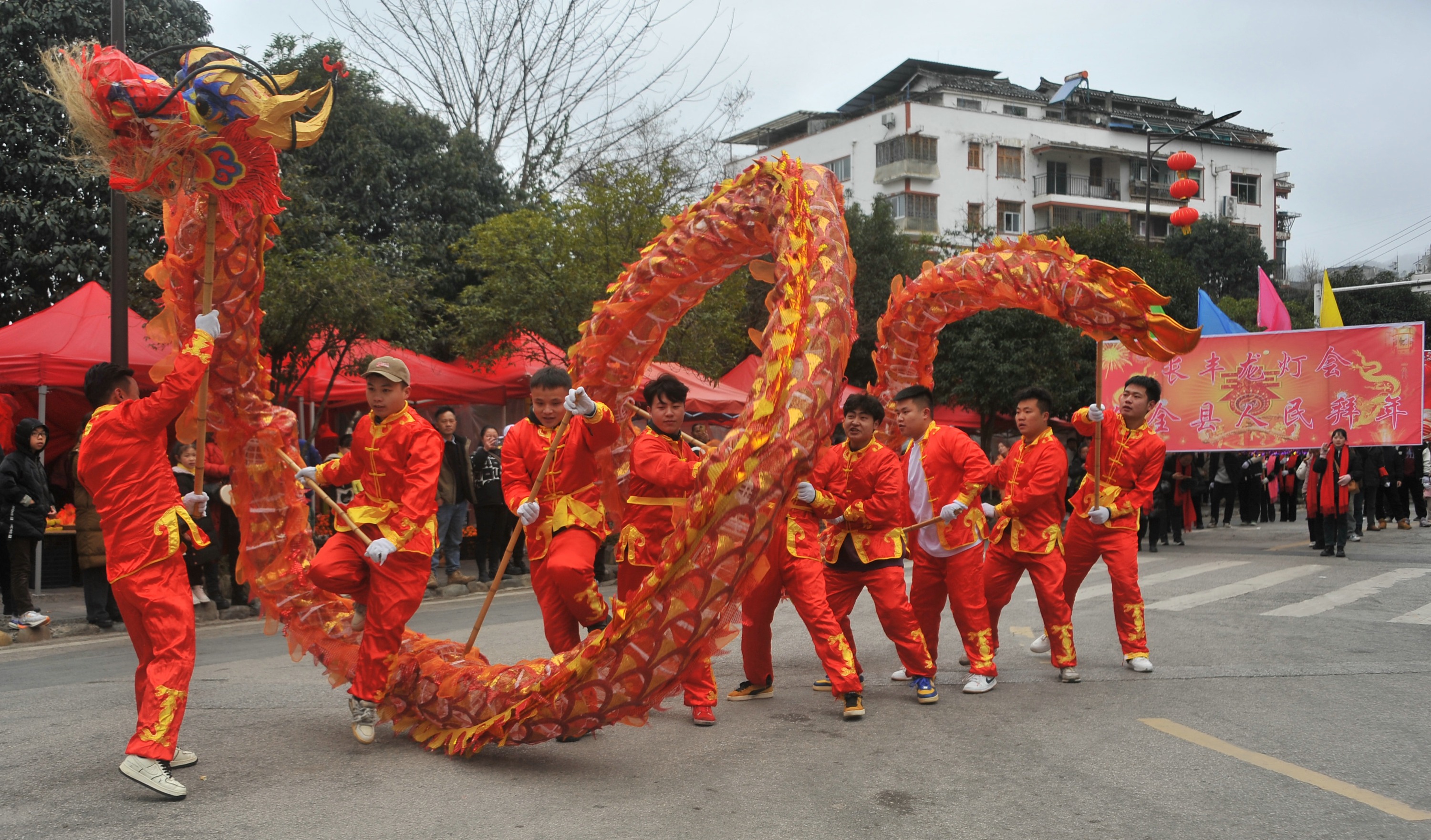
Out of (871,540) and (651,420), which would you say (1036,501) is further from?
(651,420)

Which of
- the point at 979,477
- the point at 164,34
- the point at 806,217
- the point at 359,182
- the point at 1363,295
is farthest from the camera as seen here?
the point at 1363,295

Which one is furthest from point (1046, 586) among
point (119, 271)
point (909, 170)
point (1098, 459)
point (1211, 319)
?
point (909, 170)

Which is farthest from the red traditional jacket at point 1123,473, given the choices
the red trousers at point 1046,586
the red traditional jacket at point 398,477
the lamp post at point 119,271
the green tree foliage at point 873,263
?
the green tree foliage at point 873,263

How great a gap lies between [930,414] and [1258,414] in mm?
9065

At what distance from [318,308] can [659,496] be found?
8.88 metres

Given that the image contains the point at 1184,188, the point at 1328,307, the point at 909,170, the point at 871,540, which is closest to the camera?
the point at 871,540

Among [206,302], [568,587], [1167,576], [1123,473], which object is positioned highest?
[206,302]

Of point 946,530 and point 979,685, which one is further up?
point 946,530

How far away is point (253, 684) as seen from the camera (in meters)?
6.72

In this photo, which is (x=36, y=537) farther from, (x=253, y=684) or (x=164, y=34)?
(x=164, y=34)

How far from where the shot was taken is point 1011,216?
45344 millimetres

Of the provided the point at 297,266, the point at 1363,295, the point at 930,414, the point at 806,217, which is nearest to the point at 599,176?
the point at 297,266

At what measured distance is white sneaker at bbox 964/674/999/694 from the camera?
21.1ft

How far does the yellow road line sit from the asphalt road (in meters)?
0.02
